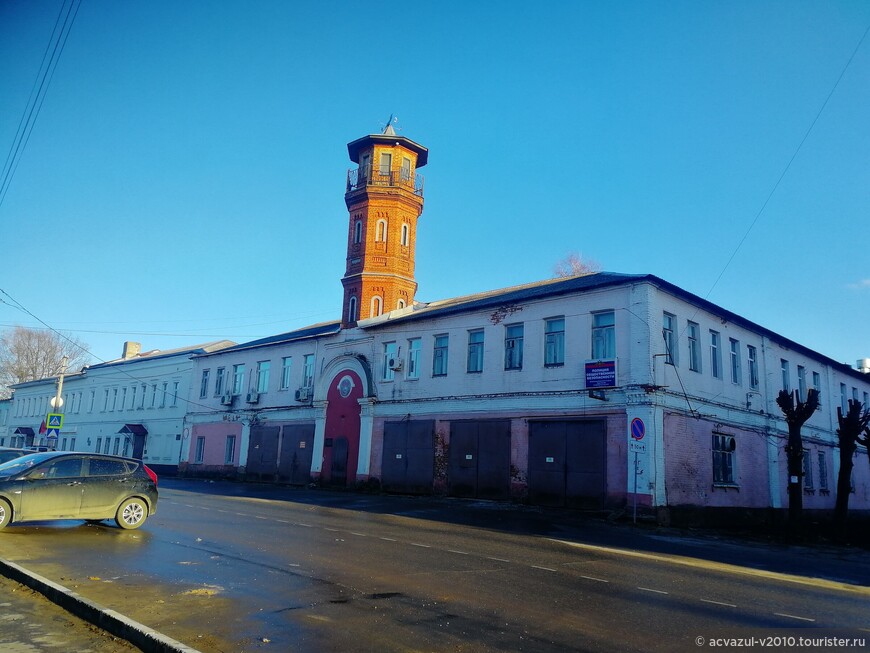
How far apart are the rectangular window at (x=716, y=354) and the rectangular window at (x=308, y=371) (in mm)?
20915

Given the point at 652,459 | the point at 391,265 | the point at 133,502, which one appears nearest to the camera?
the point at 133,502

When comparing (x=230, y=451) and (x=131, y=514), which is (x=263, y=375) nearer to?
(x=230, y=451)

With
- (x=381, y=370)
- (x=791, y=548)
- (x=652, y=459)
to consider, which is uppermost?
(x=381, y=370)

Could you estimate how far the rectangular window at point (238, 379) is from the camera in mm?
41031

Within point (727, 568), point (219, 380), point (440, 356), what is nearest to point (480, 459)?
point (440, 356)

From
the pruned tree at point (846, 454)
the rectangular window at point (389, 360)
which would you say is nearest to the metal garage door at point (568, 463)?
the pruned tree at point (846, 454)

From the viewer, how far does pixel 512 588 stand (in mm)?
8516

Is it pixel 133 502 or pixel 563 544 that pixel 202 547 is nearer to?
pixel 133 502

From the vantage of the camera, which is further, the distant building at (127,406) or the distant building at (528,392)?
the distant building at (127,406)

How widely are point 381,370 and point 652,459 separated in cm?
1480

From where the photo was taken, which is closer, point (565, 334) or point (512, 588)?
point (512, 588)

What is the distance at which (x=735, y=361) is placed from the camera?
87.8ft

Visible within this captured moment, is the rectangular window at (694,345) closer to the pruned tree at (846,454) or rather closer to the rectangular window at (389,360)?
the pruned tree at (846,454)

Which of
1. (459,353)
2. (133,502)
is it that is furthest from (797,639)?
(459,353)
